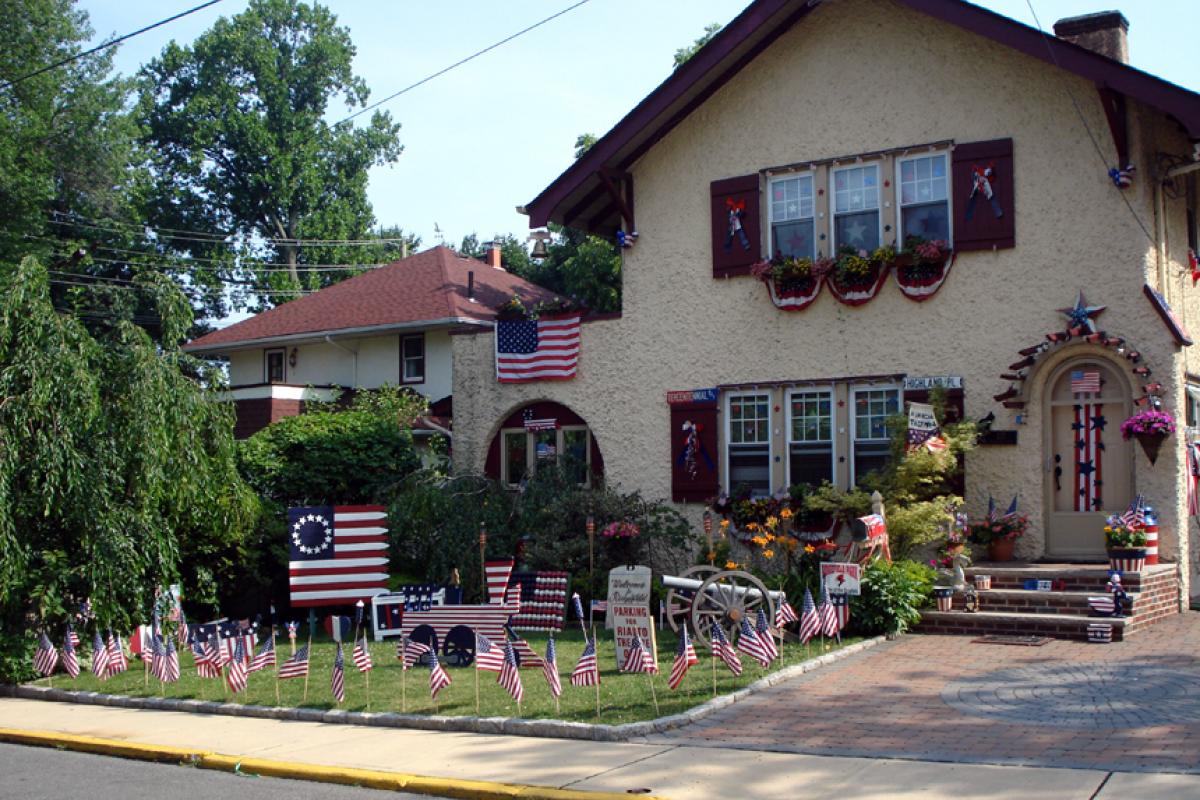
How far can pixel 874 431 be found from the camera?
16469mm

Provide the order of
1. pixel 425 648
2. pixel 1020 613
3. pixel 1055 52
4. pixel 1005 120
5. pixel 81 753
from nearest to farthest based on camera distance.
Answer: pixel 81 753
pixel 425 648
pixel 1020 613
pixel 1055 52
pixel 1005 120

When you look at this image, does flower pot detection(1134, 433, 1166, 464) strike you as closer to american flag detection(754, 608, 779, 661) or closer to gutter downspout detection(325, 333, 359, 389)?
american flag detection(754, 608, 779, 661)

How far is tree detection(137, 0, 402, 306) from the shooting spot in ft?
152

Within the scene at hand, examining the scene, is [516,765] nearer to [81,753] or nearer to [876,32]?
[81,753]

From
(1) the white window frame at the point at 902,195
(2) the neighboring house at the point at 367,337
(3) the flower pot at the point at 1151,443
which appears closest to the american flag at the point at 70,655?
(1) the white window frame at the point at 902,195

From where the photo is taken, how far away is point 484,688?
12.0 meters

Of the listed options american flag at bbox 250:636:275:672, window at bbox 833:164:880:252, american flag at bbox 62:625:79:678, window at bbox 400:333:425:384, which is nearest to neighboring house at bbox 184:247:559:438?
window at bbox 400:333:425:384

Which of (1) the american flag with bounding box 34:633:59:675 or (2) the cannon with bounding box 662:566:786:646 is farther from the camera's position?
(1) the american flag with bounding box 34:633:59:675

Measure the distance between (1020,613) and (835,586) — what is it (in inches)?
90.9

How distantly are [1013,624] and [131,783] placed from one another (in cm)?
917

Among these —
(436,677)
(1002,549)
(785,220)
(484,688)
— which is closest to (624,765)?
(436,677)

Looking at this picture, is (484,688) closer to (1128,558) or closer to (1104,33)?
(1128,558)

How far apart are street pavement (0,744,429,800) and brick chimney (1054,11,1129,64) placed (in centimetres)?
1378

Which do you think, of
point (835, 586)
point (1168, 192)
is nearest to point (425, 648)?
point (835, 586)
